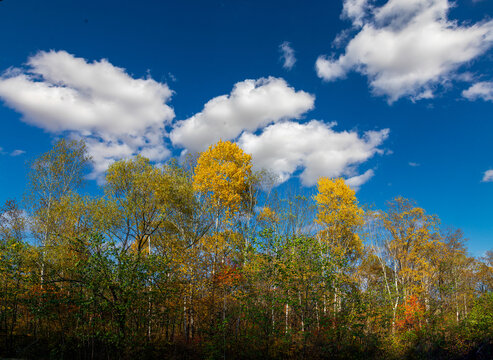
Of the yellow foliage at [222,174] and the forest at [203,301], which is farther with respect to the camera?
the yellow foliage at [222,174]

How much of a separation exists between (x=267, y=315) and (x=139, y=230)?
11.7 m

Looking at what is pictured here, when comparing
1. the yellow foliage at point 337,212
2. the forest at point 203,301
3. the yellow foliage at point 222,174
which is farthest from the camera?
the yellow foliage at point 337,212

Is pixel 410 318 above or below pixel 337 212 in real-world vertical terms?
below

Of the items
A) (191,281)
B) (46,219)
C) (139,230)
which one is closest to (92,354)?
(191,281)

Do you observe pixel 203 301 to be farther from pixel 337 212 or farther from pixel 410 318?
pixel 337 212

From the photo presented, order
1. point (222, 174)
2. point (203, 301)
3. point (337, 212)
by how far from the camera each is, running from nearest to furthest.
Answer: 1. point (203, 301)
2. point (222, 174)
3. point (337, 212)

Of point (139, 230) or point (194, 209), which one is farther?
point (194, 209)

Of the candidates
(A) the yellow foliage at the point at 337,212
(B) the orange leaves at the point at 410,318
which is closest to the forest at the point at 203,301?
(B) the orange leaves at the point at 410,318

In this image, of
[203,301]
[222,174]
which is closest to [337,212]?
[222,174]

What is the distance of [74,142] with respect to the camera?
2633 centimetres

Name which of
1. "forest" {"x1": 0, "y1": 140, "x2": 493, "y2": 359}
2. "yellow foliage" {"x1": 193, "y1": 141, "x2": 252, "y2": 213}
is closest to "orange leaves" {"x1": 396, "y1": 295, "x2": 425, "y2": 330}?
"forest" {"x1": 0, "y1": 140, "x2": 493, "y2": 359}

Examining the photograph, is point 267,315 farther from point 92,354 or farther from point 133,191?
point 133,191

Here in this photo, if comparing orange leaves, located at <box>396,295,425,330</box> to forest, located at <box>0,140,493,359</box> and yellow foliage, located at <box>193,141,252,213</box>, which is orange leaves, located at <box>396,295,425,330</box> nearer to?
forest, located at <box>0,140,493,359</box>

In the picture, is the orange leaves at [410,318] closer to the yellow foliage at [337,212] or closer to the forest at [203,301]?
the forest at [203,301]
